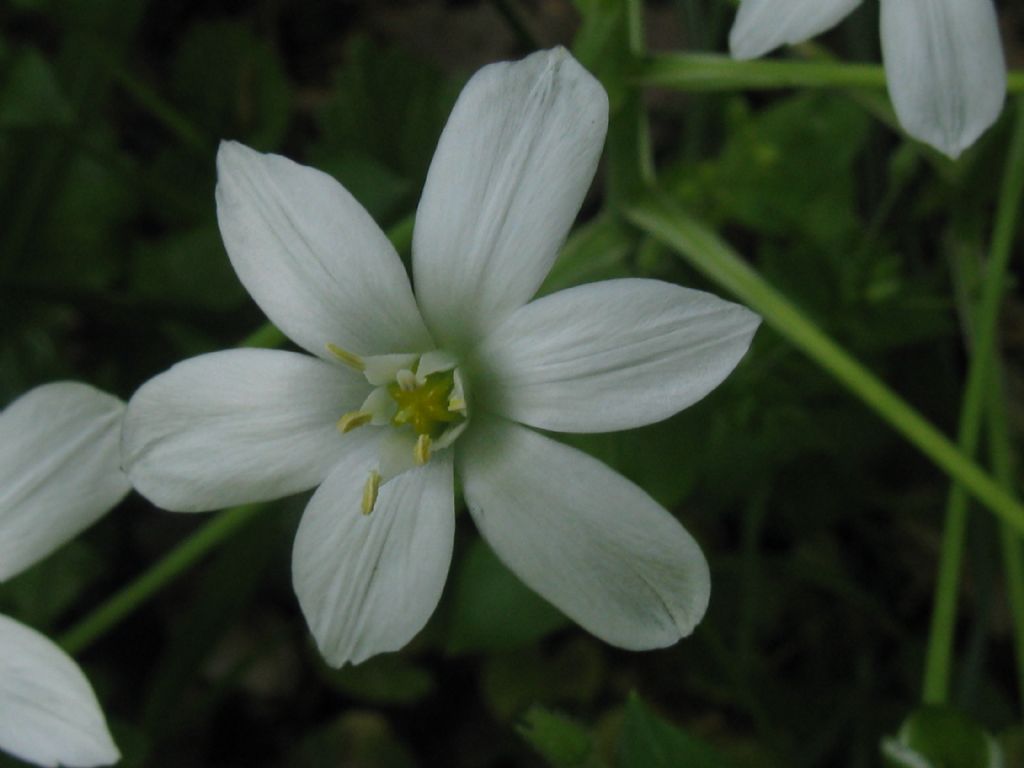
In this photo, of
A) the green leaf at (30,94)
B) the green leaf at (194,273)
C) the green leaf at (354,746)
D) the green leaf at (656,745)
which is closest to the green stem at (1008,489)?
the green leaf at (656,745)

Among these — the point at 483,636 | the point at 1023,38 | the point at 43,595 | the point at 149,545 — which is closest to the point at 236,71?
the point at 149,545

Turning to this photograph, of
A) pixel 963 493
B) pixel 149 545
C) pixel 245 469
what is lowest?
pixel 149 545

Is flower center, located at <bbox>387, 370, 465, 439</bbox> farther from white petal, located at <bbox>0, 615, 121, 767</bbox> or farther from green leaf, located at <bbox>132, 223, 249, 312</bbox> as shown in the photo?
green leaf, located at <bbox>132, 223, 249, 312</bbox>

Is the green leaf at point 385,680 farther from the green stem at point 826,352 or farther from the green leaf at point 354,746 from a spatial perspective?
the green stem at point 826,352

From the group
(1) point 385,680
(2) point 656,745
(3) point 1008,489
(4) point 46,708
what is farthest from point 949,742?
(1) point 385,680

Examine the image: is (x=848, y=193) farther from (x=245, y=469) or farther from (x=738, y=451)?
(x=245, y=469)
